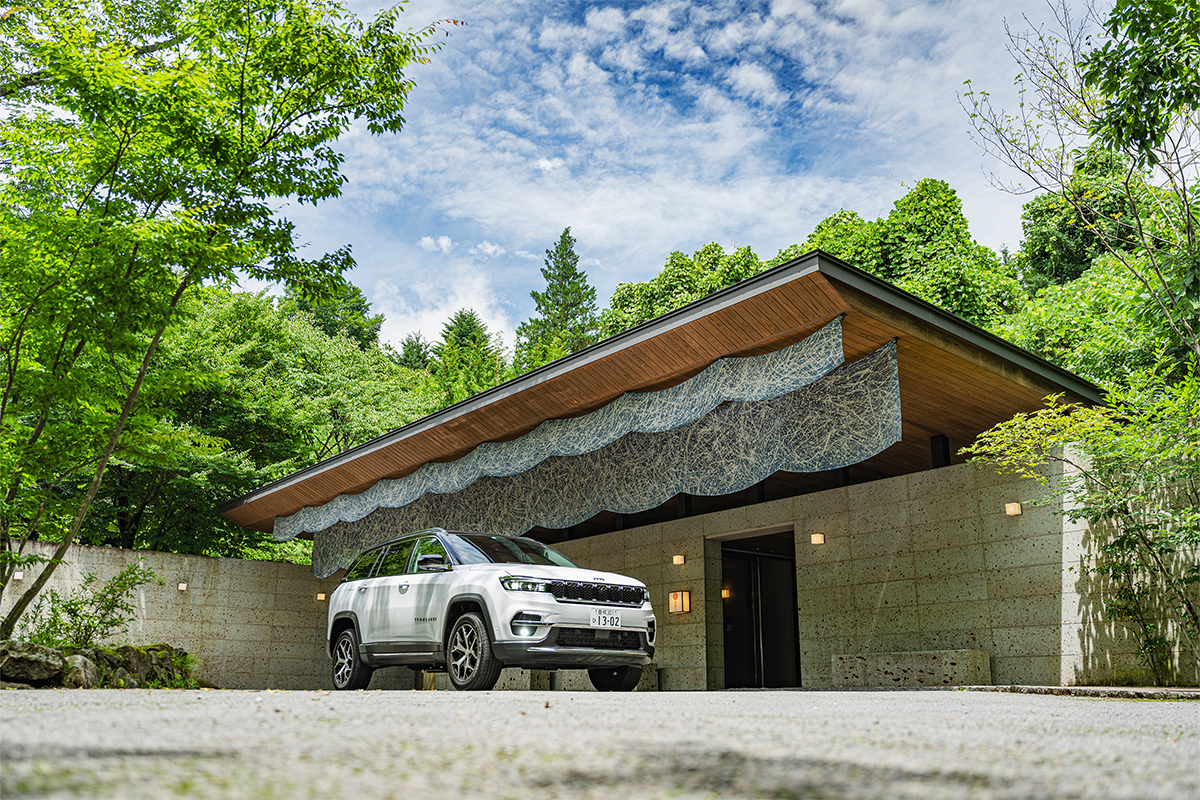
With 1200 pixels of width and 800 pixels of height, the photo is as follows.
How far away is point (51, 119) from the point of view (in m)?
11.0

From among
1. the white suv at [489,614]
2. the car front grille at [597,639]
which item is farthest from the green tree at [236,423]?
the car front grille at [597,639]

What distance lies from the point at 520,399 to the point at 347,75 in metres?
5.03

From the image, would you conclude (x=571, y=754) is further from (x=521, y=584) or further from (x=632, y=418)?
(x=632, y=418)

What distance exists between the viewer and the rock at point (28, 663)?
26.9 feet

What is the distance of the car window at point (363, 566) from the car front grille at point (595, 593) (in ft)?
9.78

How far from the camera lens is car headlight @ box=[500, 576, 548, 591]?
7.33m

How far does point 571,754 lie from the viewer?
2.45m

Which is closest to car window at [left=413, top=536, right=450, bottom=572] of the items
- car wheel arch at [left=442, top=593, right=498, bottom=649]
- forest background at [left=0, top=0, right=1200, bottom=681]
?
car wheel arch at [left=442, top=593, right=498, bottom=649]

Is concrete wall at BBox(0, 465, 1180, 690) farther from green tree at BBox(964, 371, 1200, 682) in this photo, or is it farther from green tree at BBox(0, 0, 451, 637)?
green tree at BBox(0, 0, 451, 637)

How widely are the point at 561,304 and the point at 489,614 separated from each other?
39987 millimetres

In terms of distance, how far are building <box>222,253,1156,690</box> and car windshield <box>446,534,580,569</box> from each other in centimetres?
173

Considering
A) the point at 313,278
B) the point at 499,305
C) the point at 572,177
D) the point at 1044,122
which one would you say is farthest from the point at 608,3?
the point at 499,305

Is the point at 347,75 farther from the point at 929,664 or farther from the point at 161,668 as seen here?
the point at 929,664

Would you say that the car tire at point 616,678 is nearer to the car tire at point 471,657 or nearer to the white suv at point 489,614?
the white suv at point 489,614
